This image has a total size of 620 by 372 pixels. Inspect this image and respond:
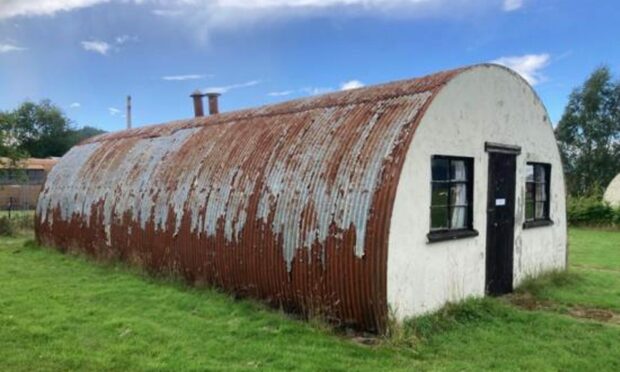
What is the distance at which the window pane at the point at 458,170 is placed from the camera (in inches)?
323

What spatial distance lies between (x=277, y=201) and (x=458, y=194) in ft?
8.68

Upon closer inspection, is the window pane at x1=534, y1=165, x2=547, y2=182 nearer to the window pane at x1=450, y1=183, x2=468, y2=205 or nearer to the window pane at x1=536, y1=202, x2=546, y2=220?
the window pane at x1=536, y1=202, x2=546, y2=220

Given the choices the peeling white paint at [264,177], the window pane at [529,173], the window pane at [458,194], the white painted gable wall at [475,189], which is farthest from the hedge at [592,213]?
the peeling white paint at [264,177]

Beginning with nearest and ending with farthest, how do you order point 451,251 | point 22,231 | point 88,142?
point 451,251 → point 88,142 → point 22,231

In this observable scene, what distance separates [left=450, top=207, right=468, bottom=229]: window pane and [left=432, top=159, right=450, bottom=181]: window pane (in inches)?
20.7

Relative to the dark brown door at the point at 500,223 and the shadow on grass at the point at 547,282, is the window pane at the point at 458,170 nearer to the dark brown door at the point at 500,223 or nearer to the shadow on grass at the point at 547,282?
the dark brown door at the point at 500,223

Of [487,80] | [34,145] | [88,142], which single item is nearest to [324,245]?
[487,80]

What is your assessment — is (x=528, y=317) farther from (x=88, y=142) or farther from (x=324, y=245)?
(x=88, y=142)

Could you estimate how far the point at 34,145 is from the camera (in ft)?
182

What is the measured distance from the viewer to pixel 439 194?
7.85 m

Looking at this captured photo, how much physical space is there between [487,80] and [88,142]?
38.1ft

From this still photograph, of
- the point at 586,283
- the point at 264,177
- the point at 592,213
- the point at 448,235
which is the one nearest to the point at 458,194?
the point at 448,235

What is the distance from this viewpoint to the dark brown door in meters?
8.88

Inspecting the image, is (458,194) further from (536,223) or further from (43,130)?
(43,130)
